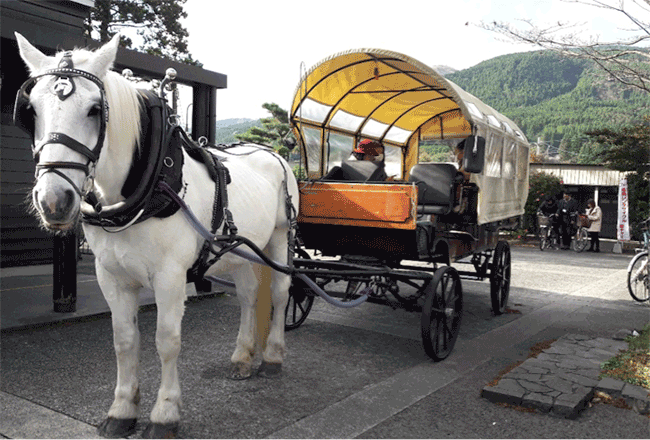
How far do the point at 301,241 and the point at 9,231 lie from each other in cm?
643

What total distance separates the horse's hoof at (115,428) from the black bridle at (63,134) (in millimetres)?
1488

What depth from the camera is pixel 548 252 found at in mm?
16031

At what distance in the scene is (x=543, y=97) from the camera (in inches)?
4619

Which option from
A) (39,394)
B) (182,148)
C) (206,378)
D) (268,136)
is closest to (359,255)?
(206,378)

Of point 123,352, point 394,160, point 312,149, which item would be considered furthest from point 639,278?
point 123,352

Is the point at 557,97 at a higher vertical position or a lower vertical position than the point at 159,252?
higher

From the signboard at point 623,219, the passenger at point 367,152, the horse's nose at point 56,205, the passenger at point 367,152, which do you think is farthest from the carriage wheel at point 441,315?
the signboard at point 623,219

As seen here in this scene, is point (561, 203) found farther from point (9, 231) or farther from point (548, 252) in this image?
point (9, 231)

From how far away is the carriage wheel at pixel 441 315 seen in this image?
455 centimetres

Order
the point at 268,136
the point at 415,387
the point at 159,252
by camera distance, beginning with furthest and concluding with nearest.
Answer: the point at 268,136 → the point at 415,387 → the point at 159,252

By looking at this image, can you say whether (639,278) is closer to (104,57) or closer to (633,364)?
(633,364)

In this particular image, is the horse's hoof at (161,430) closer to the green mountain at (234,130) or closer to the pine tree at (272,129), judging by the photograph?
the green mountain at (234,130)

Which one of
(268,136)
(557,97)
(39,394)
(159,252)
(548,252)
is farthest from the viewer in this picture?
(557,97)

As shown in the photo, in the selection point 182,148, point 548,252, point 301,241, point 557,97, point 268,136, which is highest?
point 557,97
